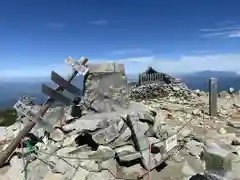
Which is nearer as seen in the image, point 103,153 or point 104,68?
point 103,153

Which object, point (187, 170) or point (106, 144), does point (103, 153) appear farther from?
point (187, 170)

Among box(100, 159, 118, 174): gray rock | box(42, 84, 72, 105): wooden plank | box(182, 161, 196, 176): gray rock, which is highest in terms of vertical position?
box(42, 84, 72, 105): wooden plank

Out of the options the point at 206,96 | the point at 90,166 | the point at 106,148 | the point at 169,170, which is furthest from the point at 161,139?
the point at 206,96

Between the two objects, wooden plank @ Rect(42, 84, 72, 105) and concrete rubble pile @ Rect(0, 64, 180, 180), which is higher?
wooden plank @ Rect(42, 84, 72, 105)

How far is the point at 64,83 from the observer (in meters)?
10.5

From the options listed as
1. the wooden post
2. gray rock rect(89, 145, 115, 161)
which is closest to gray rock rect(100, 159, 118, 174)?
gray rock rect(89, 145, 115, 161)

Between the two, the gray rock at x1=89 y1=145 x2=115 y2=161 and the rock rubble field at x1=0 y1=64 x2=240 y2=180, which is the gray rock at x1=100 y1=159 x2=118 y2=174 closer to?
the rock rubble field at x1=0 y1=64 x2=240 y2=180

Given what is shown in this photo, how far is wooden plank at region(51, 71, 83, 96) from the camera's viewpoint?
405 inches

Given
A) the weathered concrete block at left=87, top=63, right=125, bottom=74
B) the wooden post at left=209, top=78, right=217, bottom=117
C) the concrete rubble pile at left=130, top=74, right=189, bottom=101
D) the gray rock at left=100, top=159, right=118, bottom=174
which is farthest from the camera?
the concrete rubble pile at left=130, top=74, right=189, bottom=101

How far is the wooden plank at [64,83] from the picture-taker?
405 inches

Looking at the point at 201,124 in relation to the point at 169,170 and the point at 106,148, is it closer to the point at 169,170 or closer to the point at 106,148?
the point at 169,170

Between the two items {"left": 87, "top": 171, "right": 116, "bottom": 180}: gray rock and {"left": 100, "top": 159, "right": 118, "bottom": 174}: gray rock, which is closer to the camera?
{"left": 87, "top": 171, "right": 116, "bottom": 180}: gray rock

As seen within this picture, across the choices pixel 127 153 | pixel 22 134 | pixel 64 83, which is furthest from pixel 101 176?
pixel 64 83

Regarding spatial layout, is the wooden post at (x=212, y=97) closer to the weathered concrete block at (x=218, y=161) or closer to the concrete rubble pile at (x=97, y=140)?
the concrete rubble pile at (x=97, y=140)
